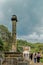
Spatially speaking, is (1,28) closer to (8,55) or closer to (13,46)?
(13,46)

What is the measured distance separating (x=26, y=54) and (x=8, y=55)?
227 centimetres

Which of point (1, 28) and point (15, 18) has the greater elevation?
point (1, 28)

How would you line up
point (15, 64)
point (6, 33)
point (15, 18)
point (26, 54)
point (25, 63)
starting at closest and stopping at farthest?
point (25, 63), point (15, 64), point (26, 54), point (15, 18), point (6, 33)

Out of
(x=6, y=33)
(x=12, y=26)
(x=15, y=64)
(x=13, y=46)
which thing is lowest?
(x=15, y=64)

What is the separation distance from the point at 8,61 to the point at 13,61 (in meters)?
0.43

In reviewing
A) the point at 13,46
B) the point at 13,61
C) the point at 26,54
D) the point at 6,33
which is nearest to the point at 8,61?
the point at 13,61

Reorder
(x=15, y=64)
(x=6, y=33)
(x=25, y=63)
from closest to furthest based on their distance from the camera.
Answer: (x=25, y=63), (x=15, y=64), (x=6, y=33)

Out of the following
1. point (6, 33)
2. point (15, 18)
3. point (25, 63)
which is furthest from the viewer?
point (6, 33)

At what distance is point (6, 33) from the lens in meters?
54.9

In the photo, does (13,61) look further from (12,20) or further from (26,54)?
(12,20)

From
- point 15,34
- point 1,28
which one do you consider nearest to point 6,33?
point 1,28

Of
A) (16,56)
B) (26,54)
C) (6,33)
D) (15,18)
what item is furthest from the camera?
(6,33)

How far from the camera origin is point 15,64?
1463 cm

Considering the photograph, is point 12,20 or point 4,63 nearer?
point 4,63
